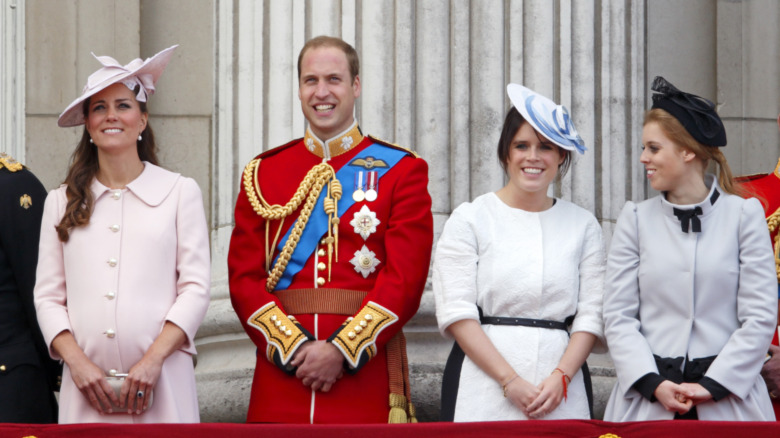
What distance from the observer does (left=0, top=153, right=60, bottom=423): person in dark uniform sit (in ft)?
15.6

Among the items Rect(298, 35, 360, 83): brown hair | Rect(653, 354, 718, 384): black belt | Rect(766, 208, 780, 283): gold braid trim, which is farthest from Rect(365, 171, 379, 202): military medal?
Rect(766, 208, 780, 283): gold braid trim

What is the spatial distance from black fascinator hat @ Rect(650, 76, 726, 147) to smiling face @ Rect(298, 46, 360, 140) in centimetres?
113

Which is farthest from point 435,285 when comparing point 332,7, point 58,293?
point 332,7

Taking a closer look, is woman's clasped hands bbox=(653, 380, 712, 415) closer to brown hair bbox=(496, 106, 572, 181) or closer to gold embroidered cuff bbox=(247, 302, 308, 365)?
brown hair bbox=(496, 106, 572, 181)

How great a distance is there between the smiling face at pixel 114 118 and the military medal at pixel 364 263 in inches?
34.2

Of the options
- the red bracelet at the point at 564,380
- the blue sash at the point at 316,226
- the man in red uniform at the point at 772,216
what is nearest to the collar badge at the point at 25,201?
the blue sash at the point at 316,226

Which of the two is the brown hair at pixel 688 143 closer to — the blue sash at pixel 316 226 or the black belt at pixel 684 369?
the black belt at pixel 684 369

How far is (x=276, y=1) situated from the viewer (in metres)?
6.19

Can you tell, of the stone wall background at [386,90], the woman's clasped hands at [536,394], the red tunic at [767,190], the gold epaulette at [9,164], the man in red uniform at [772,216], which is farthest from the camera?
the stone wall background at [386,90]

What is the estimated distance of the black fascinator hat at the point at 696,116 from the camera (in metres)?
4.70

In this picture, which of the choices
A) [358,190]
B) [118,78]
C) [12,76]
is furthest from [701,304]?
[12,76]

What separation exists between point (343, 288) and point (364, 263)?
0.11m

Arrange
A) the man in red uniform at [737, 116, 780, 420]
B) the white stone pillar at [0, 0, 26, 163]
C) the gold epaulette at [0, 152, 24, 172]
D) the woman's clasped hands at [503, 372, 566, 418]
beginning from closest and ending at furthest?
the woman's clasped hands at [503, 372, 566, 418]
the man in red uniform at [737, 116, 780, 420]
the gold epaulette at [0, 152, 24, 172]
the white stone pillar at [0, 0, 26, 163]

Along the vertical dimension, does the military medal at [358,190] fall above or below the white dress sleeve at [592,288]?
above
